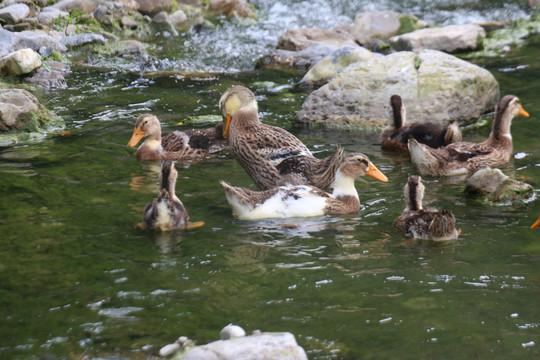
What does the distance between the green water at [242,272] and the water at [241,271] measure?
0.02 metres

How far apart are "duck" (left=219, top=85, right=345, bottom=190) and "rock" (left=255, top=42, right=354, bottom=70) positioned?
815cm

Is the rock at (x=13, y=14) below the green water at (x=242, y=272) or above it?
above

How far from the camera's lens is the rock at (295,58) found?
1627cm

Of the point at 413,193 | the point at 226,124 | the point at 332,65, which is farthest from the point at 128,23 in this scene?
the point at 413,193

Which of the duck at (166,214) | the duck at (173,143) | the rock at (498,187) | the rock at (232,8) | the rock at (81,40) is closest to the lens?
the duck at (166,214)

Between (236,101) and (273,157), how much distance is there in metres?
1.16

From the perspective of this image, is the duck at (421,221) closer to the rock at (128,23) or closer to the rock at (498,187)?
the rock at (498,187)

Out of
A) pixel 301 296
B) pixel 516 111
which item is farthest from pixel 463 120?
pixel 301 296

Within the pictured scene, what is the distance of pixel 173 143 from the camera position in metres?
9.79

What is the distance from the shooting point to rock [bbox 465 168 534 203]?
7215 millimetres

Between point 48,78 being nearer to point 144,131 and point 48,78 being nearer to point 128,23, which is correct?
point 144,131

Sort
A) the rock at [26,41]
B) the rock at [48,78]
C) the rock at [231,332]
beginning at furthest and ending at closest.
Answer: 1. the rock at [26,41]
2. the rock at [48,78]
3. the rock at [231,332]

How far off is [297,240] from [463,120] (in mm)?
5871

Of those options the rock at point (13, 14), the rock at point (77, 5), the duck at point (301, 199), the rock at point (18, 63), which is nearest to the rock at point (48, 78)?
the rock at point (18, 63)
